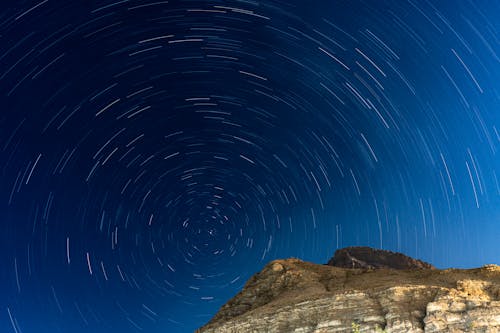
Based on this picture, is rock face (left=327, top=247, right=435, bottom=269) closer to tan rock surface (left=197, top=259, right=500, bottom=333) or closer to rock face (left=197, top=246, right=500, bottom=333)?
tan rock surface (left=197, top=259, right=500, bottom=333)

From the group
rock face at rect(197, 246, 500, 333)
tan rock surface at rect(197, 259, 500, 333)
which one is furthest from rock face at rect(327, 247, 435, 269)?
rock face at rect(197, 246, 500, 333)

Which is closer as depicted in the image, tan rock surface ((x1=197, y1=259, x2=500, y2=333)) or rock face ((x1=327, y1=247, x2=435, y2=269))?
tan rock surface ((x1=197, y1=259, x2=500, y2=333))

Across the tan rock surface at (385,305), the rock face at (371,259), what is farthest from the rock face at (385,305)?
the rock face at (371,259)

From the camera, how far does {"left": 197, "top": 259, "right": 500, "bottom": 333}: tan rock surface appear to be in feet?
94.5

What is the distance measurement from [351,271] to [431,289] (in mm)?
15674

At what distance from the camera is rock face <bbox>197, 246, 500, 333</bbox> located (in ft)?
94.5

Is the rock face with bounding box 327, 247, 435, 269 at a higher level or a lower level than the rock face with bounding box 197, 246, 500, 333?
higher

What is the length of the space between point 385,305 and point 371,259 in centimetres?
6219

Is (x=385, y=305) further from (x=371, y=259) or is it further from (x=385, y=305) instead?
(x=371, y=259)

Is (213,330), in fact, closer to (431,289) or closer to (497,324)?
(431,289)

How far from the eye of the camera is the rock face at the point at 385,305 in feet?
94.5

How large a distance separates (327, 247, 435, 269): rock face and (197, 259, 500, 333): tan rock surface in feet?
146

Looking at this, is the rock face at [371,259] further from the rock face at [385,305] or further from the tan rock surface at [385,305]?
the rock face at [385,305]

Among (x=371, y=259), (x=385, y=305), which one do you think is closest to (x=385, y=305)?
(x=385, y=305)
